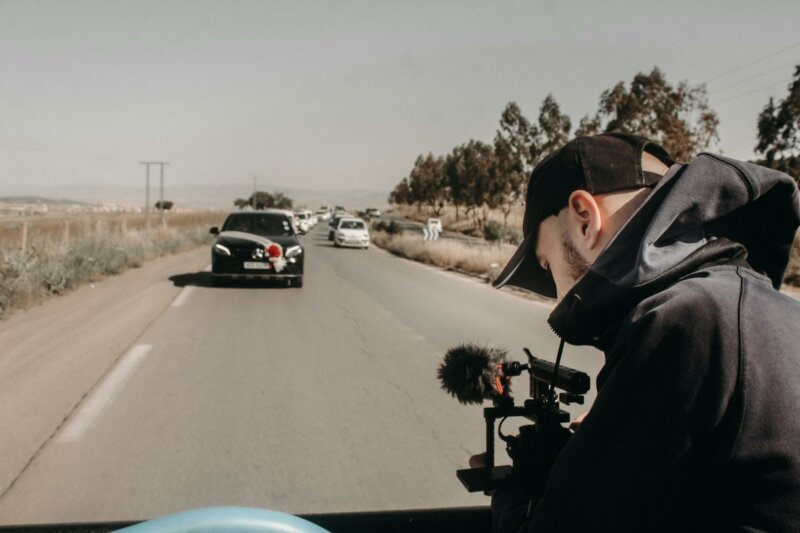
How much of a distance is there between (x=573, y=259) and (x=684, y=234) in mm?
258

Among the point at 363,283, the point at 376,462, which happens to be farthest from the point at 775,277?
the point at 363,283

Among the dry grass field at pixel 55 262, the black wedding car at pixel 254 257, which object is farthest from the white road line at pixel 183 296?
the dry grass field at pixel 55 262

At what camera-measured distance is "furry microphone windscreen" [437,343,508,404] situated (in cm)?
188

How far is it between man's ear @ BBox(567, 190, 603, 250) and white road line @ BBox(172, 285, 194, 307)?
13.2 meters

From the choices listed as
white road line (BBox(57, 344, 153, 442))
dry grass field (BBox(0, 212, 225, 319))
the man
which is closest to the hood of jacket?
the man

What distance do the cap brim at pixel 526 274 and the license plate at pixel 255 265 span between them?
50.8 ft

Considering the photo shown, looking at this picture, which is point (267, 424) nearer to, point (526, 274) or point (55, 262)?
point (526, 274)

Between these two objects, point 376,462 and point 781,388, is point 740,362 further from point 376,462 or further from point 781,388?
point 376,462

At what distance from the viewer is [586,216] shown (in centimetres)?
148

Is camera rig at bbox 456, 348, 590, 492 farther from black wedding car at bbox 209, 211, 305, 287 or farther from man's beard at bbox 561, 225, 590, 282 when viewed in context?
black wedding car at bbox 209, 211, 305, 287

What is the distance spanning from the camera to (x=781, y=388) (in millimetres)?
1149

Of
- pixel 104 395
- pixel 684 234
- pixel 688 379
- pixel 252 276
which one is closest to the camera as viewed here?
pixel 688 379

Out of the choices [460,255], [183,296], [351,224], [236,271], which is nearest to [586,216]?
[183,296]

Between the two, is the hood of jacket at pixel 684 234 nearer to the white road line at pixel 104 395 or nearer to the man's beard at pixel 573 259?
the man's beard at pixel 573 259
